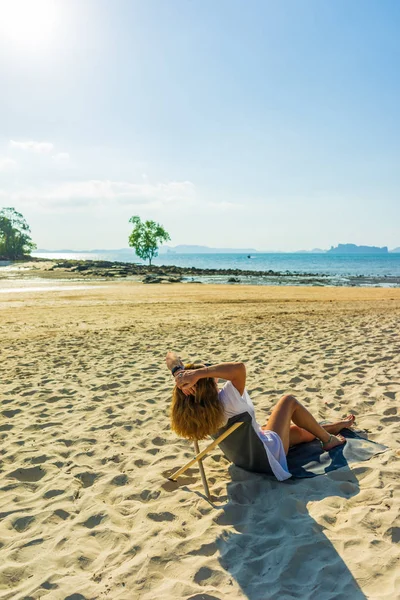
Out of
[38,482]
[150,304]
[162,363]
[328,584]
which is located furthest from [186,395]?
[150,304]

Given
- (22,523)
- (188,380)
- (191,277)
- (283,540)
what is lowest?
(22,523)

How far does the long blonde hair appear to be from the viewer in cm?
336

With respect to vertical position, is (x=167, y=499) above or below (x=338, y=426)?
below

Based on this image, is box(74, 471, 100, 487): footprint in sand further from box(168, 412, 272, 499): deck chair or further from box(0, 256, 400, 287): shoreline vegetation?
box(0, 256, 400, 287): shoreline vegetation

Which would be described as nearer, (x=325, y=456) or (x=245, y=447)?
(x=245, y=447)

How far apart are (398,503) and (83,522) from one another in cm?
245

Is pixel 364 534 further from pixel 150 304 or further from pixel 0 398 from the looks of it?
pixel 150 304

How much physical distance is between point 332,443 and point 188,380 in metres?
1.98

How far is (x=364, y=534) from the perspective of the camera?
3.12 metres

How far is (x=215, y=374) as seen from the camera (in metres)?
3.32

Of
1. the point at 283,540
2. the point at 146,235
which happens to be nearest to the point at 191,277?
the point at 146,235

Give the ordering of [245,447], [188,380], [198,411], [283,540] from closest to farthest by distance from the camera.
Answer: [283,540] → [188,380] → [198,411] → [245,447]

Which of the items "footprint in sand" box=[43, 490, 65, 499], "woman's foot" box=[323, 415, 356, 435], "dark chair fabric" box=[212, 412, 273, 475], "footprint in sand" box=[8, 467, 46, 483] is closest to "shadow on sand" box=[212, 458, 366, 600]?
"dark chair fabric" box=[212, 412, 273, 475]

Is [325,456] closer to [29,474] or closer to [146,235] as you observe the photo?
[29,474]
